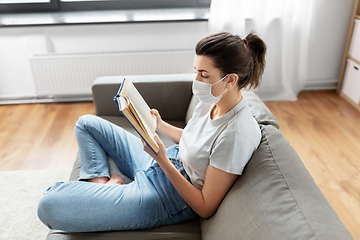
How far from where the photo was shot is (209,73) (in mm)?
1078

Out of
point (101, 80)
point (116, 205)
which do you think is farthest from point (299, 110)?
point (116, 205)

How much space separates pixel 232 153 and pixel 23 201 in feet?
4.44

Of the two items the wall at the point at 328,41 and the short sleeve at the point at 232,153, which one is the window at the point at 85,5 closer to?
the wall at the point at 328,41

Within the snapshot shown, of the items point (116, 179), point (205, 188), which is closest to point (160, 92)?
point (116, 179)

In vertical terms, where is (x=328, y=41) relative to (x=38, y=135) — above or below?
above

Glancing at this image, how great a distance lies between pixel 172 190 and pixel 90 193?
12.0 inches

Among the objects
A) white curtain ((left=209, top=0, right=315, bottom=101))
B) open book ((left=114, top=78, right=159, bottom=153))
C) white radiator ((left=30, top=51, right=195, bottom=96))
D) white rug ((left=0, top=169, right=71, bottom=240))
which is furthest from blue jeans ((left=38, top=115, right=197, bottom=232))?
white curtain ((left=209, top=0, right=315, bottom=101))

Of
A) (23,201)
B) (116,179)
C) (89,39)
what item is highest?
(89,39)

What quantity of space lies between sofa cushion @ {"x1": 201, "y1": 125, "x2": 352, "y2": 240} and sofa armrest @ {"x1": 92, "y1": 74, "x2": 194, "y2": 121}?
0.81 meters

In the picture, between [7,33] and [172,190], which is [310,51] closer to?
[172,190]

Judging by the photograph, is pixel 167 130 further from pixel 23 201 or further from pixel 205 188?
pixel 23 201

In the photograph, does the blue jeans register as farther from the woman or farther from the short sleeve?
the short sleeve

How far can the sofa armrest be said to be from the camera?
1819 millimetres

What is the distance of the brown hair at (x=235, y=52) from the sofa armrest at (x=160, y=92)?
740 mm
